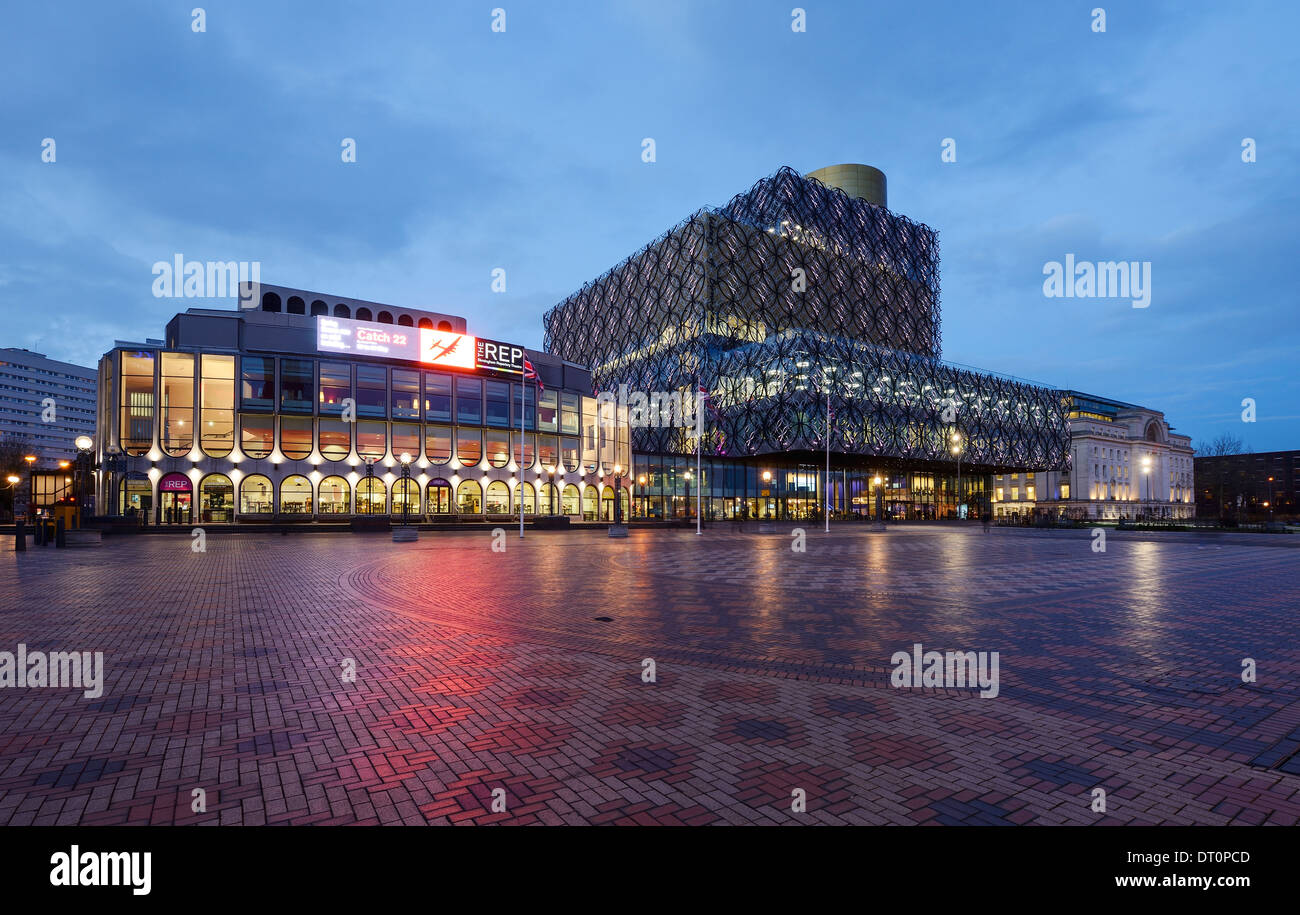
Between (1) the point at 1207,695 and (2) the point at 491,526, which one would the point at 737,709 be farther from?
(2) the point at 491,526

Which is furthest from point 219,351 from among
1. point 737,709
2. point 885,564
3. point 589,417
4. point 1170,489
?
point 1170,489

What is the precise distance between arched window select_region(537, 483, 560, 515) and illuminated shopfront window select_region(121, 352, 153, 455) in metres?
31.8

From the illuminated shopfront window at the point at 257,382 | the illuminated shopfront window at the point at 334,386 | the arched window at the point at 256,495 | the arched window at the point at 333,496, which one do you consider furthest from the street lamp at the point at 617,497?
the illuminated shopfront window at the point at 257,382

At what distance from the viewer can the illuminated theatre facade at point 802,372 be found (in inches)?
2876

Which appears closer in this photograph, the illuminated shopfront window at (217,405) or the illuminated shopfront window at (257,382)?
the illuminated shopfront window at (217,405)

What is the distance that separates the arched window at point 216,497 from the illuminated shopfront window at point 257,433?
2796 millimetres

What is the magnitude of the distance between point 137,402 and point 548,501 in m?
34.2

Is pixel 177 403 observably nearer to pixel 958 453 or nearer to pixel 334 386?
pixel 334 386

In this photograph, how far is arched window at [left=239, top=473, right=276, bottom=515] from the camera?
5038 cm

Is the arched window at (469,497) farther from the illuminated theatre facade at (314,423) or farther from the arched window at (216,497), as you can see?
the arched window at (216,497)

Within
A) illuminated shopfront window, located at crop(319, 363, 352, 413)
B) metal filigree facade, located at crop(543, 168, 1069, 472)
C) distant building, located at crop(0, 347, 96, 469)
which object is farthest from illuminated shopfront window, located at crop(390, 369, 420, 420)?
distant building, located at crop(0, 347, 96, 469)

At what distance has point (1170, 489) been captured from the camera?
133 meters
